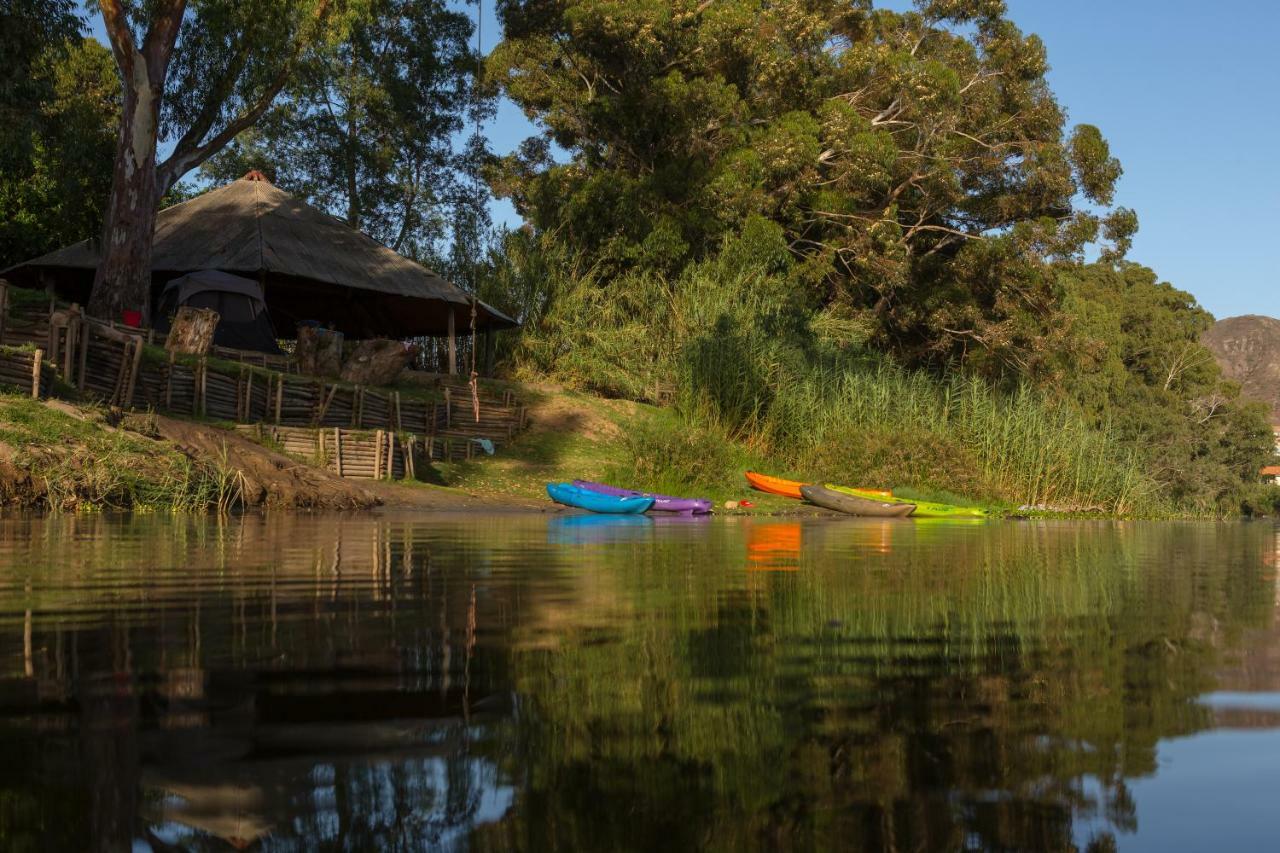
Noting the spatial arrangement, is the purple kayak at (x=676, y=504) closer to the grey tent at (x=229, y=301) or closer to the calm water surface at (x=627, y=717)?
the grey tent at (x=229, y=301)

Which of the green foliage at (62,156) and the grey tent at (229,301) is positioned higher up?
the green foliage at (62,156)

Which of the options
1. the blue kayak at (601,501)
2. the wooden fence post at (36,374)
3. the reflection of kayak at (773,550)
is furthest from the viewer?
the blue kayak at (601,501)

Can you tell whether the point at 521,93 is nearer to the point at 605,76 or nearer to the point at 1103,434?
the point at 605,76

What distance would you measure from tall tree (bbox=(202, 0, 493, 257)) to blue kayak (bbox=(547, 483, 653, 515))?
69.0 feet

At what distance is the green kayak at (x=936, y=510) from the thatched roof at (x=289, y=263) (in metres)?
11.1

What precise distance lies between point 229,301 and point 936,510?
595 inches

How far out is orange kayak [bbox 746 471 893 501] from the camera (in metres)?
21.8

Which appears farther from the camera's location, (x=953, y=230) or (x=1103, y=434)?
(x=953, y=230)

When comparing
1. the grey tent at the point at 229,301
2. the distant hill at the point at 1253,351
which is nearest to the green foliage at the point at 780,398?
the grey tent at the point at 229,301

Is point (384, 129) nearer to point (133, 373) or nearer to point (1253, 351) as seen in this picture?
point (133, 373)

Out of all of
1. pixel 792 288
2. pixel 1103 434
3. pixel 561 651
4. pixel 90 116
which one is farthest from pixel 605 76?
pixel 561 651

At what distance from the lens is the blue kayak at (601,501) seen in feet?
58.4

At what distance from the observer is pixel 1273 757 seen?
189cm

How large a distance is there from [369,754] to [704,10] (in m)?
31.2
